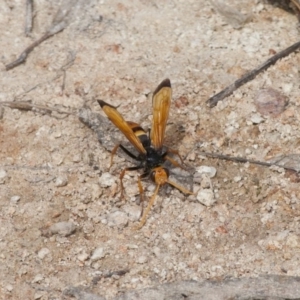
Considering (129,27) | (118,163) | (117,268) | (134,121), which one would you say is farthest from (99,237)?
(129,27)

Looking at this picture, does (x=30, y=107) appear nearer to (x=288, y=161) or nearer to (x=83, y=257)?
(x=83, y=257)

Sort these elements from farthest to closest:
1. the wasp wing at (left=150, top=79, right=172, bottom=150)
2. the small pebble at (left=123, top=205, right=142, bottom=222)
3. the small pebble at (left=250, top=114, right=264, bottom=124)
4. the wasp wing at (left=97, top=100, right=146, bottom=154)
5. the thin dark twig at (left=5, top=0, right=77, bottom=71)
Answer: the thin dark twig at (left=5, top=0, right=77, bottom=71), the small pebble at (left=250, top=114, right=264, bottom=124), the wasp wing at (left=150, top=79, right=172, bottom=150), the wasp wing at (left=97, top=100, right=146, bottom=154), the small pebble at (left=123, top=205, right=142, bottom=222)

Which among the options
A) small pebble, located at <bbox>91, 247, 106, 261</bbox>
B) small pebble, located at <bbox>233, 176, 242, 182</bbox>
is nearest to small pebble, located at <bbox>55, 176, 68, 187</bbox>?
small pebble, located at <bbox>91, 247, 106, 261</bbox>

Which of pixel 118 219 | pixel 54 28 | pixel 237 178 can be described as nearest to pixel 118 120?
pixel 118 219

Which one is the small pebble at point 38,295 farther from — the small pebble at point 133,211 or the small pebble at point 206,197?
the small pebble at point 206,197

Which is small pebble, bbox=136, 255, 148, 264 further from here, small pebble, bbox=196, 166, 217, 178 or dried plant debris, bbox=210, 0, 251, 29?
dried plant debris, bbox=210, 0, 251, 29
